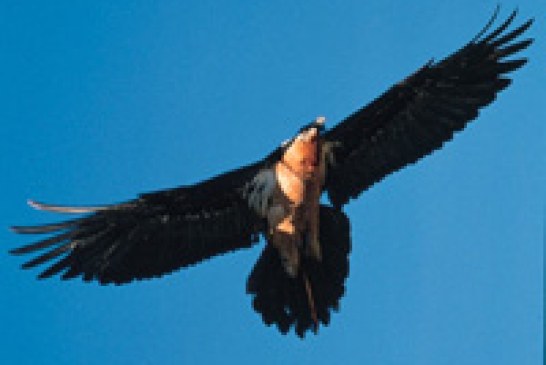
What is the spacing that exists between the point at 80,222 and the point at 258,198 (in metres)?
1.33

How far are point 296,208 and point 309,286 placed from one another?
1.87ft

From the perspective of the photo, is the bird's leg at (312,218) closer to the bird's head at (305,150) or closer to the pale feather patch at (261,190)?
the bird's head at (305,150)

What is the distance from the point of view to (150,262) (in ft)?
38.5

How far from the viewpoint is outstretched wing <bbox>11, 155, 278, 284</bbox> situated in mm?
11438

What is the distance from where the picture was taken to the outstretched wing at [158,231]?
11438mm

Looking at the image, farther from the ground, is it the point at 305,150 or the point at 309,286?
the point at 305,150

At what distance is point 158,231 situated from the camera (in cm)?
1175

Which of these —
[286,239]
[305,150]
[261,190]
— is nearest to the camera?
[305,150]

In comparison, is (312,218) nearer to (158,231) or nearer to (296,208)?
(296,208)

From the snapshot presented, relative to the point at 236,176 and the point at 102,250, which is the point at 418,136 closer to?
the point at 236,176

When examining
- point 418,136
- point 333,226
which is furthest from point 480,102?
point 333,226

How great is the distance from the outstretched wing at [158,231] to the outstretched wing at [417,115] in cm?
65

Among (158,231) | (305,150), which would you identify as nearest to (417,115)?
(305,150)

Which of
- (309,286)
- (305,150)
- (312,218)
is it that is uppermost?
(305,150)
